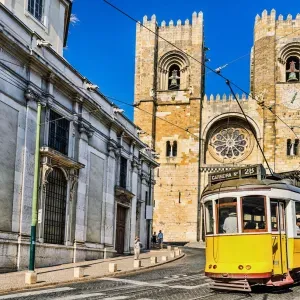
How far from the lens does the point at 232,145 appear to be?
2261 inches

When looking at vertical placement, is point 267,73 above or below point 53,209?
above

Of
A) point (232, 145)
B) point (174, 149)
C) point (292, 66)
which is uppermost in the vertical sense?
point (292, 66)

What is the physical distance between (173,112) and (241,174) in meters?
43.2

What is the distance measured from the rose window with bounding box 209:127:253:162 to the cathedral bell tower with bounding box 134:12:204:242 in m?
2.50

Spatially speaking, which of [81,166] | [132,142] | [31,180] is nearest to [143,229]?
[132,142]

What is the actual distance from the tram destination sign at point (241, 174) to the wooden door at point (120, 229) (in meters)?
17.0

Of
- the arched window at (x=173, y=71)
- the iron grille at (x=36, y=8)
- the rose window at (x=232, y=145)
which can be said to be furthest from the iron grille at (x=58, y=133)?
the arched window at (x=173, y=71)

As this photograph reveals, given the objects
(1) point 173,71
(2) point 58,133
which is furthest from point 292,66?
(2) point 58,133

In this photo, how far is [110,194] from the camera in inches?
1214

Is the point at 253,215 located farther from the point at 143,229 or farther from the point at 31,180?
the point at 143,229

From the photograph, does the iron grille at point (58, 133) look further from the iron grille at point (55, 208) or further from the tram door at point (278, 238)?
the tram door at point (278, 238)

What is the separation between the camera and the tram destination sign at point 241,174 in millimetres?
15289

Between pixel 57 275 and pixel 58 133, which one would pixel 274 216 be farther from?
pixel 58 133

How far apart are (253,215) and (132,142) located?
21.1 m
